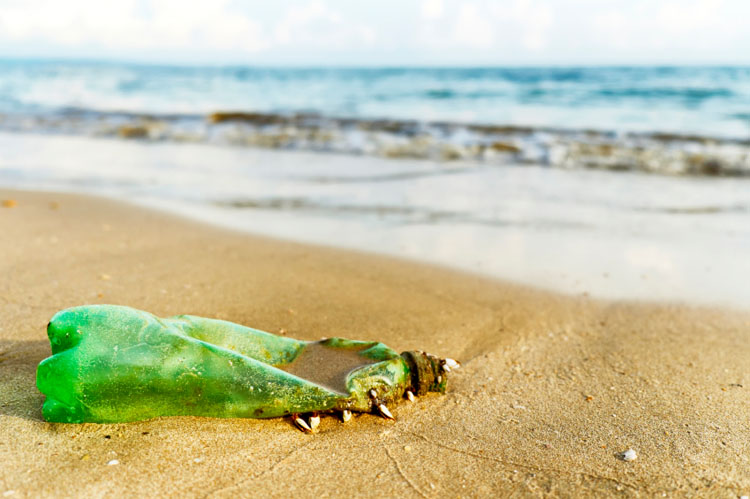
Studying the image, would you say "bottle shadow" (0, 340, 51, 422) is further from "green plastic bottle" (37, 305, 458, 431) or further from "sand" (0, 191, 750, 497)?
"green plastic bottle" (37, 305, 458, 431)

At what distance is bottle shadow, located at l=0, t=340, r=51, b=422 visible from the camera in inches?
83.4

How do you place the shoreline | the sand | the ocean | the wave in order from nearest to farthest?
the sand < the shoreline < the ocean < the wave

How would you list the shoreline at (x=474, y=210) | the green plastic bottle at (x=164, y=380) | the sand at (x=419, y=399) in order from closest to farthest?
the sand at (x=419, y=399)
the green plastic bottle at (x=164, y=380)
the shoreline at (x=474, y=210)

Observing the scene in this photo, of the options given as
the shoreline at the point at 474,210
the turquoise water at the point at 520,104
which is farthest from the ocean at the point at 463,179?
the turquoise water at the point at 520,104

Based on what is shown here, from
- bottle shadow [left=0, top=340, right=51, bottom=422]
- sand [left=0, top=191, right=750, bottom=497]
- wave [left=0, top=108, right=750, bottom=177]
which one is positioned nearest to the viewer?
sand [left=0, top=191, right=750, bottom=497]

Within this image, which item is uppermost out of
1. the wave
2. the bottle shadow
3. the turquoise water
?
the turquoise water

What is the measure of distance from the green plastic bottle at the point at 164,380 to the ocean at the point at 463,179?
6.80 ft

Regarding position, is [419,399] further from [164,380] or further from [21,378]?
[21,378]

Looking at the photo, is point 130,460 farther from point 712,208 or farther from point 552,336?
point 712,208

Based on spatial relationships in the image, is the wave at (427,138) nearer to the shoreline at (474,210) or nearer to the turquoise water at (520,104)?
the shoreline at (474,210)

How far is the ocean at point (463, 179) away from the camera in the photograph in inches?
175

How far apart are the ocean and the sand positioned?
535 millimetres

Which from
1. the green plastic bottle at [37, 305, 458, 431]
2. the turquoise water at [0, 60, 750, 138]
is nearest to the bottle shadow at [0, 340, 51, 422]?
the green plastic bottle at [37, 305, 458, 431]

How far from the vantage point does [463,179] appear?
25.0 feet
